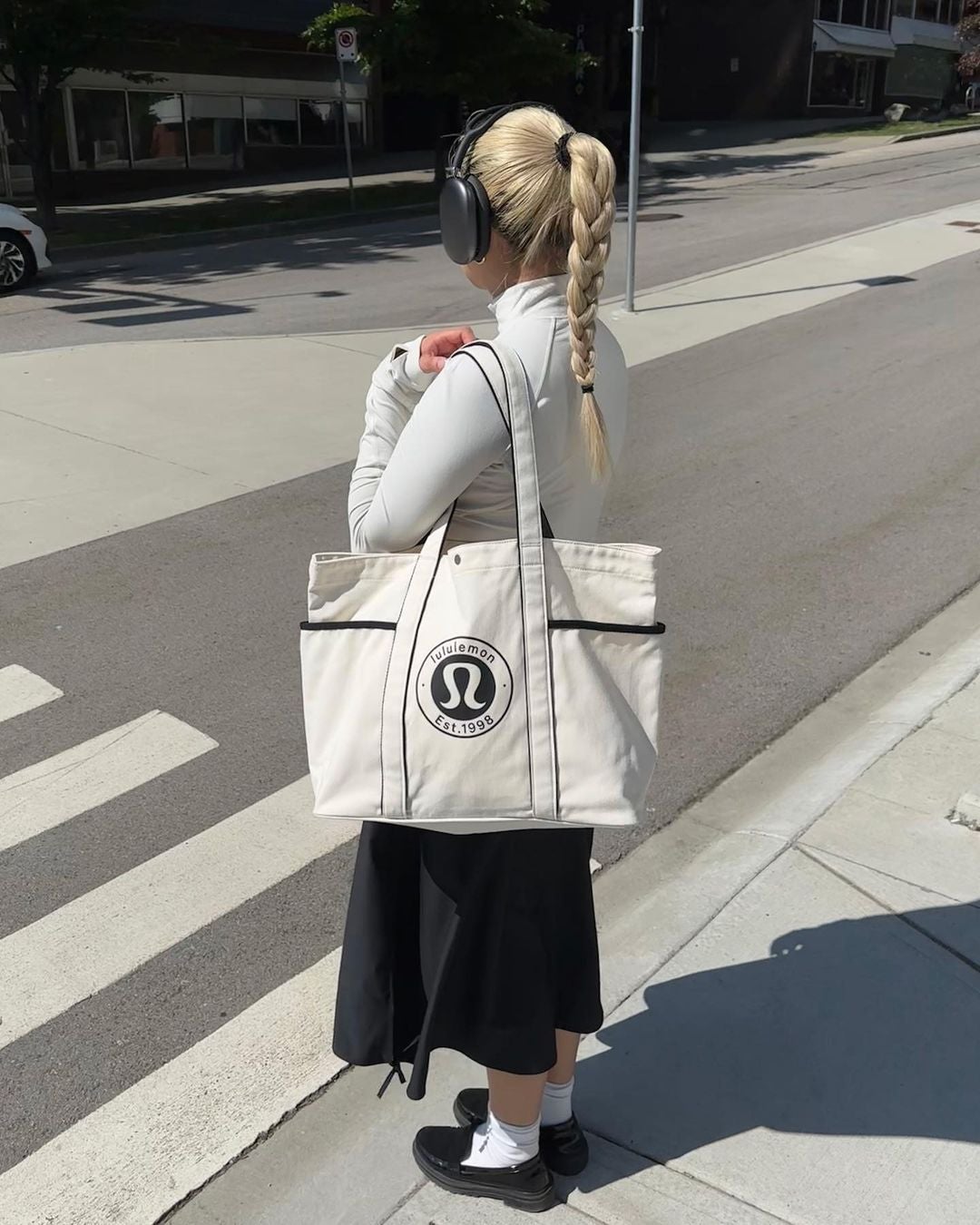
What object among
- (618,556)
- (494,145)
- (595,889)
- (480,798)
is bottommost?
(595,889)

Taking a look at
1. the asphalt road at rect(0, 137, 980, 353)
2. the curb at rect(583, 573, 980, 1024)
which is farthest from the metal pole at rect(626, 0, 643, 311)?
the curb at rect(583, 573, 980, 1024)

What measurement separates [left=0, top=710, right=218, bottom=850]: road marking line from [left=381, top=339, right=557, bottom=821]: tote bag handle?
2467 millimetres

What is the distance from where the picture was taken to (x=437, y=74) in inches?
924

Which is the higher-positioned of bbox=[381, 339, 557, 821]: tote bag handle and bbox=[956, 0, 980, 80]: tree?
bbox=[956, 0, 980, 80]: tree

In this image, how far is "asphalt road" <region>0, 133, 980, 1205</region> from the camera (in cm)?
338

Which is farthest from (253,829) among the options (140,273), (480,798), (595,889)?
(140,273)

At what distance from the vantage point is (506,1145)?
2439 mm

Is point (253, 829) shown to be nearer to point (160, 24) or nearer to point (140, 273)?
point (140, 273)

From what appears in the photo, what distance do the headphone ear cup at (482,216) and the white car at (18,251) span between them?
48.0 feet

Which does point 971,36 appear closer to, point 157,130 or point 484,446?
point 157,130

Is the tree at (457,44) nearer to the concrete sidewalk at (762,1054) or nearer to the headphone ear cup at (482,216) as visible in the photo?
the concrete sidewalk at (762,1054)

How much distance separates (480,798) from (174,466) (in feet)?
21.1

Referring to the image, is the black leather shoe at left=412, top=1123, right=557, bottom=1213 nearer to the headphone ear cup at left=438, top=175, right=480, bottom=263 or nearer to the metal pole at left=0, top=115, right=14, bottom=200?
the headphone ear cup at left=438, top=175, right=480, bottom=263

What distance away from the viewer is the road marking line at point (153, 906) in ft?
10.8
